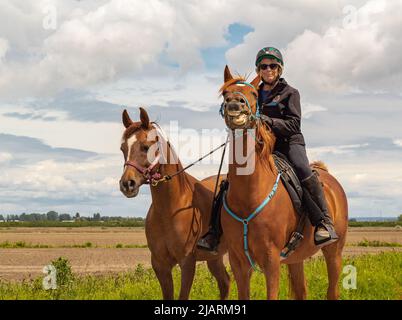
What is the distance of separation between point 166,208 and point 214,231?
83 cm

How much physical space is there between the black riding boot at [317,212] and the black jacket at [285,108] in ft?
2.15

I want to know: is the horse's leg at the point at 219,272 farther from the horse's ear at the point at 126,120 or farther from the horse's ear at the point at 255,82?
the horse's ear at the point at 255,82

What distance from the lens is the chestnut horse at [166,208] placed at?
7.48 m

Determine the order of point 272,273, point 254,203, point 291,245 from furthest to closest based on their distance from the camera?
point 291,245 → point 254,203 → point 272,273

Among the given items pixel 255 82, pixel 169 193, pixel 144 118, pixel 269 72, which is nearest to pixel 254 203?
pixel 255 82

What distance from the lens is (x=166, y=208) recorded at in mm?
7953

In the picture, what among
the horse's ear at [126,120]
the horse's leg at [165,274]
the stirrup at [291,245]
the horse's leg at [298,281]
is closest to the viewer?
the stirrup at [291,245]

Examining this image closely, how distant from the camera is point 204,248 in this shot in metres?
7.54

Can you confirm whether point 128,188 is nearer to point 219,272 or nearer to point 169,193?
point 169,193

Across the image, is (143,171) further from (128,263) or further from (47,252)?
(47,252)

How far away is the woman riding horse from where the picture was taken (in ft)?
24.0

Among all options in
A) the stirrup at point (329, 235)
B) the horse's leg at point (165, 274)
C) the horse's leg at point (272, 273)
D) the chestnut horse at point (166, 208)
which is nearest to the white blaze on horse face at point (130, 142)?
the chestnut horse at point (166, 208)
